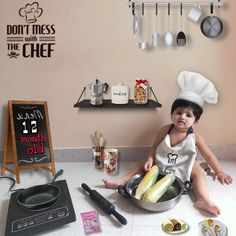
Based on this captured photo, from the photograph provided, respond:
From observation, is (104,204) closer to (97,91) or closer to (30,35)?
(97,91)

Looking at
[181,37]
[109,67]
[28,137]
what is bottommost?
[28,137]

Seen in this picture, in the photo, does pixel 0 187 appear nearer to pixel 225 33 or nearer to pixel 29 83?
pixel 29 83

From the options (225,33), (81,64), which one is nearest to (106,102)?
(81,64)

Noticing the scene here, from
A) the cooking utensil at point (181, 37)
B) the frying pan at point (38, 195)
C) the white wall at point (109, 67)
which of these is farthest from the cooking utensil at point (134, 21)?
the frying pan at point (38, 195)

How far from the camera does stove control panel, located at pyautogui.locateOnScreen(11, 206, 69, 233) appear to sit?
0.87 metres

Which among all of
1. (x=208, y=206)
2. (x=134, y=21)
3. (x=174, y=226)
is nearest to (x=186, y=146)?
(x=208, y=206)

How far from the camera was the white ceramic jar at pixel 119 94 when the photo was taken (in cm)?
135

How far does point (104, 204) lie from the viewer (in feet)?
3.26

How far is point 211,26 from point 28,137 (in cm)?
96

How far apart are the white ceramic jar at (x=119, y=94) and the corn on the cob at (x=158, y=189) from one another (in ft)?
1.44

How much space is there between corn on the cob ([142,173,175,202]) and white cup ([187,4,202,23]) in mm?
697

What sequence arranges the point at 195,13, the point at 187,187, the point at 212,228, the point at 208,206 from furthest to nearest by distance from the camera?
the point at 195,13 < the point at 187,187 < the point at 208,206 < the point at 212,228

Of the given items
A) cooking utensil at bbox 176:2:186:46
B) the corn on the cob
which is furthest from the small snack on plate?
cooking utensil at bbox 176:2:186:46

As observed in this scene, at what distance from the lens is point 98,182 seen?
1.22 metres
